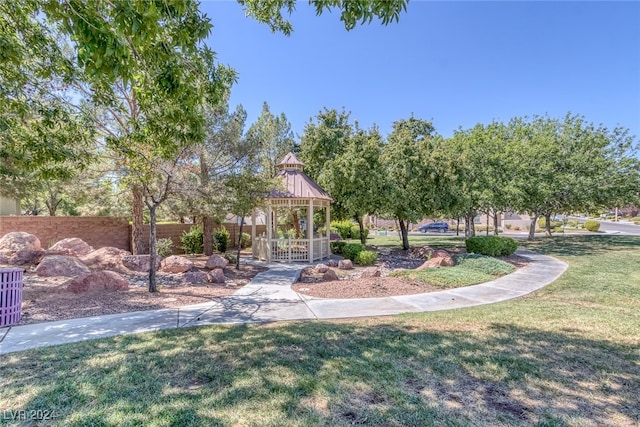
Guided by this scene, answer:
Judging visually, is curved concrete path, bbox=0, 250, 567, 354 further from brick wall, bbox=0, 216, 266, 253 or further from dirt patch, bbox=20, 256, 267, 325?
brick wall, bbox=0, 216, 266, 253

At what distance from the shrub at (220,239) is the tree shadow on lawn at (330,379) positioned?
12.3 m

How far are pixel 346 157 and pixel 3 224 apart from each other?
1384 centimetres

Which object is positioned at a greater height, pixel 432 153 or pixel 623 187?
pixel 432 153

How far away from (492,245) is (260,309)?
12040 millimetres

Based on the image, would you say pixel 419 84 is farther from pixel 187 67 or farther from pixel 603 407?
pixel 603 407

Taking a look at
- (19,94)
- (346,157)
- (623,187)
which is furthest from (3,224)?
(623,187)

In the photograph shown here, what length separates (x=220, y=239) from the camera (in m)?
17.0

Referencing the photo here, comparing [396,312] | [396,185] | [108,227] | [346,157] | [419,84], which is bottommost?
[396,312]

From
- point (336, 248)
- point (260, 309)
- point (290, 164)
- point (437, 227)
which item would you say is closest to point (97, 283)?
point (260, 309)

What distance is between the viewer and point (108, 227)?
552 inches

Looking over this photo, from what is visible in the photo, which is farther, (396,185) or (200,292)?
(396,185)

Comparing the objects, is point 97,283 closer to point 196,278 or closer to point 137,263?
point 196,278

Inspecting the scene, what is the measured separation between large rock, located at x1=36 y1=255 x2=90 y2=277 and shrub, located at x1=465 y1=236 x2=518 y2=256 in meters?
15.5

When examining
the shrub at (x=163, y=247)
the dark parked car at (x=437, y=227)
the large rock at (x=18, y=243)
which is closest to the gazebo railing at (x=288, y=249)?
the shrub at (x=163, y=247)
